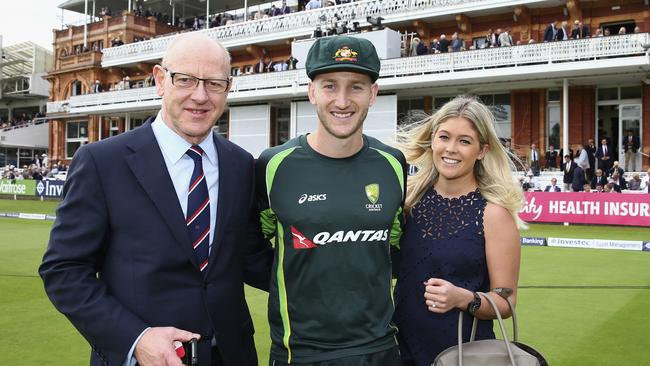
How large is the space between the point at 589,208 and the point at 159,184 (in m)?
18.6

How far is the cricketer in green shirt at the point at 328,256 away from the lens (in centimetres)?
276

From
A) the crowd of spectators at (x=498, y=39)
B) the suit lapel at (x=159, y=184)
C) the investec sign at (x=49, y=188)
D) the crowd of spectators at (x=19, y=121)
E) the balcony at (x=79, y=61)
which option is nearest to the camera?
the suit lapel at (x=159, y=184)

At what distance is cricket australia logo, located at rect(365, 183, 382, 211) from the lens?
2.88 m

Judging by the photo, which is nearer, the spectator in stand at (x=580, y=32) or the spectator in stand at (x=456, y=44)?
the spectator in stand at (x=580, y=32)

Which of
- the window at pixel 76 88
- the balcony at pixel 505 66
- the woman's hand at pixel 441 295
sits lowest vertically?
the woman's hand at pixel 441 295

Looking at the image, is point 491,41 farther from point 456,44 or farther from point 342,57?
point 342,57

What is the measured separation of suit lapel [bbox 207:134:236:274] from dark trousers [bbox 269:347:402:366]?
2.07 feet

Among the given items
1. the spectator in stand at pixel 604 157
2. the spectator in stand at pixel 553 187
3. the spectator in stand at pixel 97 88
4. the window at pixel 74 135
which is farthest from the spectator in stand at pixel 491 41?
the window at pixel 74 135

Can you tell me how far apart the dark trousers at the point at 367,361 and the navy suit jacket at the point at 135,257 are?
1.08 feet

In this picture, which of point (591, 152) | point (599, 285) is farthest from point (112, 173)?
point (591, 152)

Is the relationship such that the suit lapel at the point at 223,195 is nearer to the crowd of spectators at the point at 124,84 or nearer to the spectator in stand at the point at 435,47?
the spectator in stand at the point at 435,47

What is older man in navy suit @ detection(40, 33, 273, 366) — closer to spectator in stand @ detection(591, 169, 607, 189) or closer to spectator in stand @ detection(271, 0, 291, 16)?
spectator in stand @ detection(591, 169, 607, 189)

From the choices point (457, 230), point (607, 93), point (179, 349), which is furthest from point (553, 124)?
point (179, 349)

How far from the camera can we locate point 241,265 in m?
2.89
